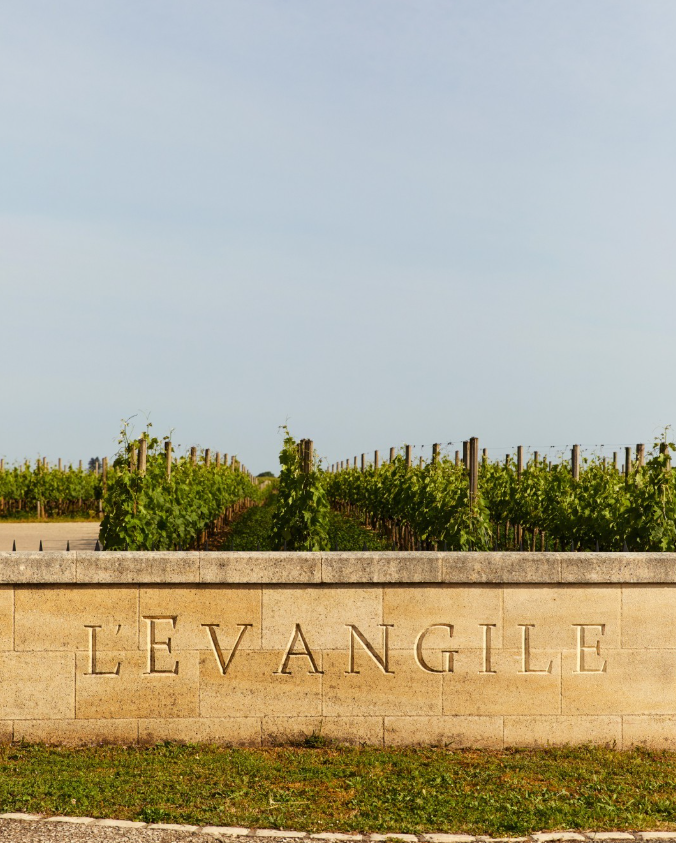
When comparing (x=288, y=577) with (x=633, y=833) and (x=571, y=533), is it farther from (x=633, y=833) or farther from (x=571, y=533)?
(x=571, y=533)

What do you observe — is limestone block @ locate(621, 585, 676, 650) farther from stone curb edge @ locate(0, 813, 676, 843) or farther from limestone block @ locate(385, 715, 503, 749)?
stone curb edge @ locate(0, 813, 676, 843)

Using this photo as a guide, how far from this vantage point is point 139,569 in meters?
6.06

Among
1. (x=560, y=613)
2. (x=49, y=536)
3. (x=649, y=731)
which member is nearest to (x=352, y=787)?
(x=560, y=613)

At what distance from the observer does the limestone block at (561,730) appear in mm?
6219

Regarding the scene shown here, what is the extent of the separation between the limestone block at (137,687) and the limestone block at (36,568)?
1.90ft

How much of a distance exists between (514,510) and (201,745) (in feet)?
36.5

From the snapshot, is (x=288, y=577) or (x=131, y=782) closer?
(x=131, y=782)

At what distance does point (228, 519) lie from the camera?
27219 mm

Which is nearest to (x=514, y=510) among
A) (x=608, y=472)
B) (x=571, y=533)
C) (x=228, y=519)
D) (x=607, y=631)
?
(x=608, y=472)

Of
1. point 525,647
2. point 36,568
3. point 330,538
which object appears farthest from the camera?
point 330,538

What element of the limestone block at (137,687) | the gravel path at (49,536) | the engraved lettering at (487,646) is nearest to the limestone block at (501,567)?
the engraved lettering at (487,646)

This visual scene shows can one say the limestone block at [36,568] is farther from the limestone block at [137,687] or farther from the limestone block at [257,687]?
the limestone block at [257,687]

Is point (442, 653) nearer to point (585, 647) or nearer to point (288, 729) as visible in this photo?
point (585, 647)

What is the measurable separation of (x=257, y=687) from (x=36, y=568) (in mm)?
1719
